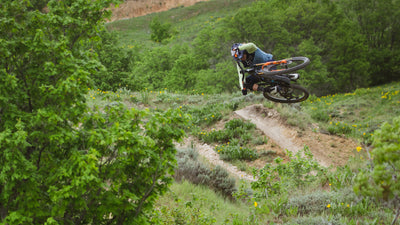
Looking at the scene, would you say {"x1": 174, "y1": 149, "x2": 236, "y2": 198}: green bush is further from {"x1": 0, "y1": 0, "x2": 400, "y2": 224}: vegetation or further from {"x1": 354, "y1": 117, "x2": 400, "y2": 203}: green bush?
{"x1": 354, "y1": 117, "x2": 400, "y2": 203}: green bush

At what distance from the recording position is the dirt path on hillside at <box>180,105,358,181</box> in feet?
44.5

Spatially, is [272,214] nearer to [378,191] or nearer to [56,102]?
[378,191]

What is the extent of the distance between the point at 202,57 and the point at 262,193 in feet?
86.3

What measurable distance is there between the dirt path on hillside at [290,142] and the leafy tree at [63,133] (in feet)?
29.4

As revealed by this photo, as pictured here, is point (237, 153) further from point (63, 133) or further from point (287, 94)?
point (63, 133)

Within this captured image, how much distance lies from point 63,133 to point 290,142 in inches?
477

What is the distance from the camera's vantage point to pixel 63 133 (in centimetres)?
396

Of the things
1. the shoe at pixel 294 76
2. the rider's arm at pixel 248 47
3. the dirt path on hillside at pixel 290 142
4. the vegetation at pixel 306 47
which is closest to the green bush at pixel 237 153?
the dirt path on hillside at pixel 290 142

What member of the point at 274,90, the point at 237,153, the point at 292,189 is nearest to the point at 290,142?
the point at 237,153

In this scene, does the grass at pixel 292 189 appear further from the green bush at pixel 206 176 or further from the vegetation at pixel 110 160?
the green bush at pixel 206 176

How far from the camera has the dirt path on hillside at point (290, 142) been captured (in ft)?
44.5

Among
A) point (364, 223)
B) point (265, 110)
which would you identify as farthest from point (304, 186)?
point (265, 110)

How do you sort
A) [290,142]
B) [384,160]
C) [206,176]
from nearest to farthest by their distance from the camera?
1. [384,160]
2. [206,176]
3. [290,142]

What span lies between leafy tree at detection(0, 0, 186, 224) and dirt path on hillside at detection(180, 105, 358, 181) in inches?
352
